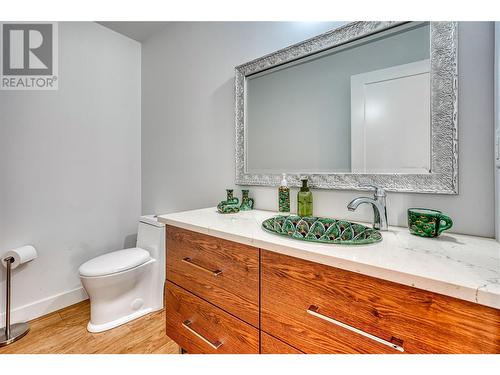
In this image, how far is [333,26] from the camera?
1168 millimetres

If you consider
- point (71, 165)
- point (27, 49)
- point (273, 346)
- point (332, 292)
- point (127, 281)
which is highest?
point (27, 49)

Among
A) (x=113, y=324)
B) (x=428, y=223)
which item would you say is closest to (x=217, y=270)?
(x=428, y=223)

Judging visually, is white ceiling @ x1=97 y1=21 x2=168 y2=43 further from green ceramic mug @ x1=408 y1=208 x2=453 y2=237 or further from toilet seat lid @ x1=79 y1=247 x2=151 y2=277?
green ceramic mug @ x1=408 y1=208 x2=453 y2=237

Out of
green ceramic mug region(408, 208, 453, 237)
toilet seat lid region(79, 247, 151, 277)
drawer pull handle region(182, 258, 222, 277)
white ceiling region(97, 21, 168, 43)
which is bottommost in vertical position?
toilet seat lid region(79, 247, 151, 277)

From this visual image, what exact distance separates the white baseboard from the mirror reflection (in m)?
1.84

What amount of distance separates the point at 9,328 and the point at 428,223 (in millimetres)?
2414

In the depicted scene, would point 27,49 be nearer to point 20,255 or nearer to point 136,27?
point 136,27

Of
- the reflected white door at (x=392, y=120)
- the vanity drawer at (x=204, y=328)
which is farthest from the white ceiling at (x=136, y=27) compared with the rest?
the vanity drawer at (x=204, y=328)

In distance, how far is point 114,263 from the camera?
1.61 meters

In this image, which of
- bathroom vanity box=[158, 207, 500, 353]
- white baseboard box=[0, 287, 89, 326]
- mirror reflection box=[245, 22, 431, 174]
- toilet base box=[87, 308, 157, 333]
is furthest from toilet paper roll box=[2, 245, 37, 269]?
mirror reflection box=[245, 22, 431, 174]

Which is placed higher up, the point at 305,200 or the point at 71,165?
the point at 71,165

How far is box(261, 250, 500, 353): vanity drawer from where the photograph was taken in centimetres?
49
